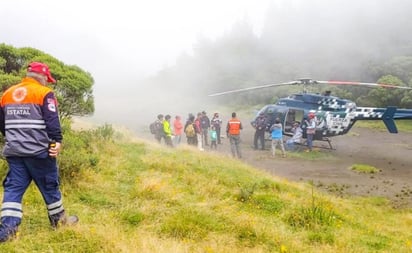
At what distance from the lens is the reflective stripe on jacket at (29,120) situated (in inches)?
159

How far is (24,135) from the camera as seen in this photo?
160 inches

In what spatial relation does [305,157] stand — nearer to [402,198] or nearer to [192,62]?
[402,198]

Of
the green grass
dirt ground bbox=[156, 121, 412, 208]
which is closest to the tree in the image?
the green grass

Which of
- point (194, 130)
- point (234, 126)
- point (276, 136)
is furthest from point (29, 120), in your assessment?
point (276, 136)

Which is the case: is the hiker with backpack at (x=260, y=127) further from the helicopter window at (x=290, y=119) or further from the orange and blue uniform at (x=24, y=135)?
the orange and blue uniform at (x=24, y=135)

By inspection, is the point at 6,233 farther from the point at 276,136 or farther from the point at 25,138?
the point at 276,136

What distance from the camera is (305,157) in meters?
15.5

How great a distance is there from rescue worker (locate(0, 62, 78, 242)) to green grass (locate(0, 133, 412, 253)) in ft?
1.22

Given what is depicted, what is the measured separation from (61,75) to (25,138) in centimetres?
532

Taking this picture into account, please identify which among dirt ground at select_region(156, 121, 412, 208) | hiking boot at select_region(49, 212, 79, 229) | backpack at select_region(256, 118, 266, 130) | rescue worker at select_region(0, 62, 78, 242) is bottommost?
dirt ground at select_region(156, 121, 412, 208)

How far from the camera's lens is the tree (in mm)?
8898

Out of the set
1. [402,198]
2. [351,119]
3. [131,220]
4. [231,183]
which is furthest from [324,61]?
[131,220]

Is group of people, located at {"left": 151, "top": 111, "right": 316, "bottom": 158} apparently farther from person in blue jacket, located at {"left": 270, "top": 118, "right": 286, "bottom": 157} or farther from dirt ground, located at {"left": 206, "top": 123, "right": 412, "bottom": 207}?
dirt ground, located at {"left": 206, "top": 123, "right": 412, "bottom": 207}

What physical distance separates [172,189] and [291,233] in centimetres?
223
